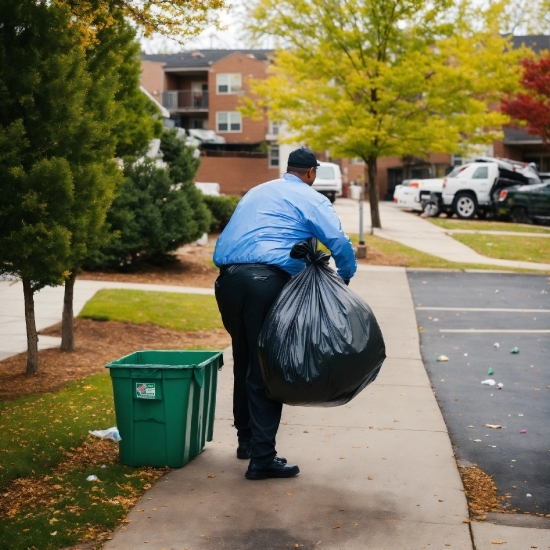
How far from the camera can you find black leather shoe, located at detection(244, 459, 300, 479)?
539 cm

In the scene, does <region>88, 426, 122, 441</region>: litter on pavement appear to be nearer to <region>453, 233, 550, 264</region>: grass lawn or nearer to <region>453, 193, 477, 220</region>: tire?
<region>453, 233, 550, 264</region>: grass lawn

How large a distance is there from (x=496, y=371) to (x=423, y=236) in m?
16.2

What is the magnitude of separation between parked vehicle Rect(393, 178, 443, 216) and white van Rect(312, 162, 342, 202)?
382 cm

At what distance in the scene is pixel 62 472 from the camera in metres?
5.48

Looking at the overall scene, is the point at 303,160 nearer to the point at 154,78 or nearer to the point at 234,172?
the point at 234,172

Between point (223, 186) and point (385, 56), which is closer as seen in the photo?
point (385, 56)

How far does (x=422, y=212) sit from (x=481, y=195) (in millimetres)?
2899

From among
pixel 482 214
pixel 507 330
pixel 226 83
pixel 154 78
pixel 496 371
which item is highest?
pixel 154 78

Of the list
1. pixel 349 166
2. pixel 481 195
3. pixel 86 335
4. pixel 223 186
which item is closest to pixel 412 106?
pixel 481 195

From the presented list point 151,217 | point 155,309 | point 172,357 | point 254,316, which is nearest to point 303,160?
point 254,316

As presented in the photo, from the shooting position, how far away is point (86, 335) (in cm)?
1021

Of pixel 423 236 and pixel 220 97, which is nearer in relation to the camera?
pixel 423 236

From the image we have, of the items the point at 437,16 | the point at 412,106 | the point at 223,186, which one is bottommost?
the point at 223,186

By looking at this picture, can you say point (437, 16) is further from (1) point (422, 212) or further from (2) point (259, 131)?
(2) point (259, 131)
